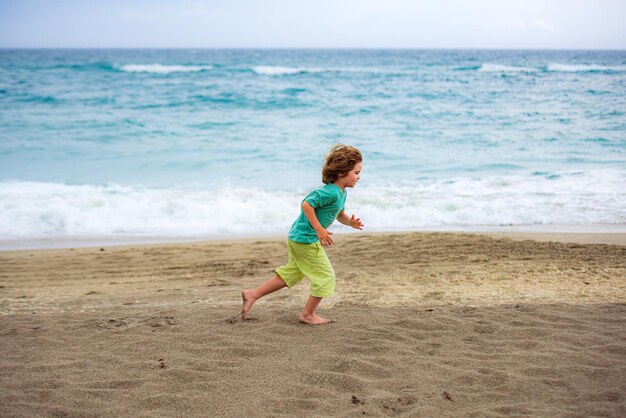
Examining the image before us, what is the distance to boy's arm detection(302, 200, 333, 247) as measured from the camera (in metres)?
3.64

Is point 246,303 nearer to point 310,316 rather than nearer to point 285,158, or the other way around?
point 310,316

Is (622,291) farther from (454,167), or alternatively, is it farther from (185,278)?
(454,167)

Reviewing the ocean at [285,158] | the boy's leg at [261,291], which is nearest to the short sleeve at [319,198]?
the boy's leg at [261,291]

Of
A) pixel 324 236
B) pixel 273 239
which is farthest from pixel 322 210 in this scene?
pixel 273 239

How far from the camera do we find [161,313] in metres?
4.41

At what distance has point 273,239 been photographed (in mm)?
7379

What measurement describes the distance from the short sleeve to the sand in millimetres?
941

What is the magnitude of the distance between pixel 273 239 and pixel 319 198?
3.71 metres

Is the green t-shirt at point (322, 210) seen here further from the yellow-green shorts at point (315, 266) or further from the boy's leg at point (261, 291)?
the boy's leg at point (261, 291)

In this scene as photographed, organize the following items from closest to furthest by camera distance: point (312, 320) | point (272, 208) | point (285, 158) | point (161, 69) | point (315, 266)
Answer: point (315, 266), point (312, 320), point (272, 208), point (285, 158), point (161, 69)

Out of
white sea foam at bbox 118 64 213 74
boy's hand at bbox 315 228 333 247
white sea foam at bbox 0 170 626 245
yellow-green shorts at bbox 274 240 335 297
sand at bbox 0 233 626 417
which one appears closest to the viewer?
sand at bbox 0 233 626 417

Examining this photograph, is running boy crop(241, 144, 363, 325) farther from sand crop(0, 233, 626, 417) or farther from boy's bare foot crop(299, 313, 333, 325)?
sand crop(0, 233, 626, 417)

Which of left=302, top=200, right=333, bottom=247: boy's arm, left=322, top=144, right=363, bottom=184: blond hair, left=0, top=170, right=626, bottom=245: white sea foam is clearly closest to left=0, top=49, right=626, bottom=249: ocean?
left=0, top=170, right=626, bottom=245: white sea foam

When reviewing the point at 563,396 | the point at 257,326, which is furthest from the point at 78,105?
the point at 563,396
